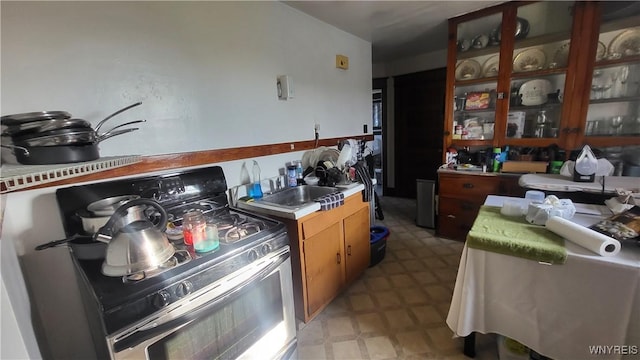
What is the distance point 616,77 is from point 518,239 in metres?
2.20

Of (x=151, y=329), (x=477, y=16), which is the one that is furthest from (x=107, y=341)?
(x=477, y=16)

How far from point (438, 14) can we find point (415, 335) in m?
2.86

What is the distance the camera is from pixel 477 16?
264 centimetres

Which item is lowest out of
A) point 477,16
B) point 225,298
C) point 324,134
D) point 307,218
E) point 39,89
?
point 225,298

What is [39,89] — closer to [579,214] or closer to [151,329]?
[151,329]

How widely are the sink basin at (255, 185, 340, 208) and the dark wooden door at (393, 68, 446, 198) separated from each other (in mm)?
2699

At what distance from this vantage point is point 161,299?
92cm

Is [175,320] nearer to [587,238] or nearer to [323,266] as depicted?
[323,266]

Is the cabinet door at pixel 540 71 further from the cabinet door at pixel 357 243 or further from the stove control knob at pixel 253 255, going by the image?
the stove control knob at pixel 253 255

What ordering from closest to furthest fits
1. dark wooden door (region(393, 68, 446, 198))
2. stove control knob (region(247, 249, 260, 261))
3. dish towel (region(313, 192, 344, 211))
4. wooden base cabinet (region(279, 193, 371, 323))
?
stove control knob (region(247, 249, 260, 261)), wooden base cabinet (region(279, 193, 371, 323)), dish towel (region(313, 192, 344, 211)), dark wooden door (region(393, 68, 446, 198))

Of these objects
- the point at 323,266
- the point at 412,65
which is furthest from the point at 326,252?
the point at 412,65

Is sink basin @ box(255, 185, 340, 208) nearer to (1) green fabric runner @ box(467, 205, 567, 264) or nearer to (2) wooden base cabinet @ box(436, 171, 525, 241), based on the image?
(1) green fabric runner @ box(467, 205, 567, 264)

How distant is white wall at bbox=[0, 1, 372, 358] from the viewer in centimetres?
113

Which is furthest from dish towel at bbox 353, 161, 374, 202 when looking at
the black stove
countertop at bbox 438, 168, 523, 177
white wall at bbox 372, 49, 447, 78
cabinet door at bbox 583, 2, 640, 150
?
white wall at bbox 372, 49, 447, 78
